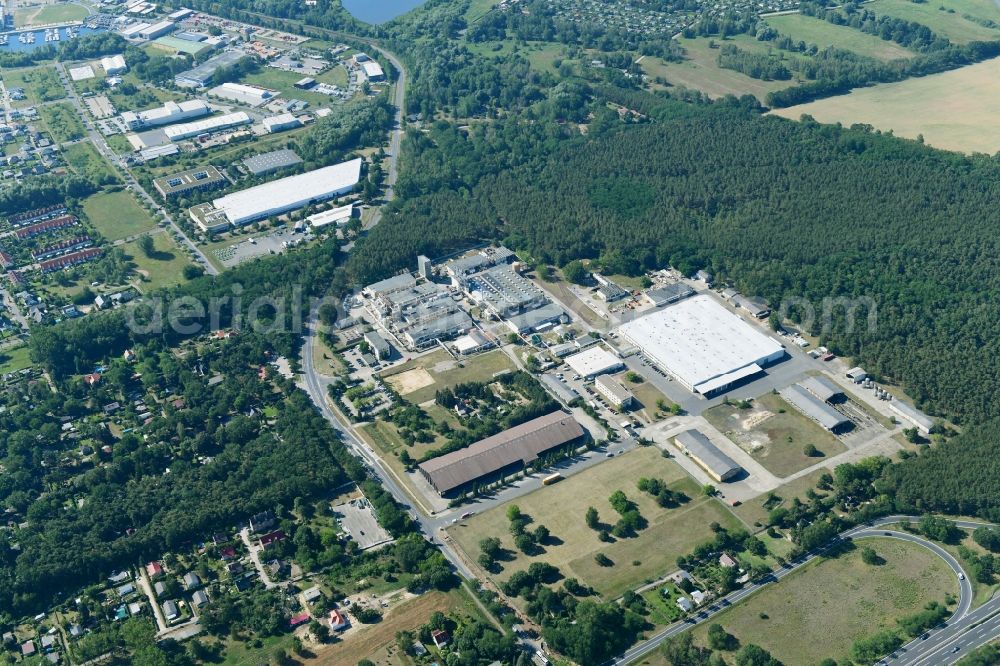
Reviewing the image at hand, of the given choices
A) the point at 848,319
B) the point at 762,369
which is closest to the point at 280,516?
the point at 762,369

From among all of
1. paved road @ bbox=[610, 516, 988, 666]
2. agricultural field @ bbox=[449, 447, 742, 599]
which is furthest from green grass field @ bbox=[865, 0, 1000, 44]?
agricultural field @ bbox=[449, 447, 742, 599]

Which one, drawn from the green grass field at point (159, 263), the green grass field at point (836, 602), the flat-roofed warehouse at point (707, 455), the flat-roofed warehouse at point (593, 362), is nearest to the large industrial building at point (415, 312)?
the flat-roofed warehouse at point (593, 362)

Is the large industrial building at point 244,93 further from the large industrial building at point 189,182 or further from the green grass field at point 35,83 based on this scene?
the large industrial building at point 189,182

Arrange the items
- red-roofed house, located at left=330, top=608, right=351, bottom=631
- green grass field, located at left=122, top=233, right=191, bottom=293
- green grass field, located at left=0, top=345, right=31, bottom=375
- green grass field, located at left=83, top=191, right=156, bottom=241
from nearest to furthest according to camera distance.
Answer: red-roofed house, located at left=330, top=608, right=351, bottom=631 < green grass field, located at left=0, top=345, right=31, bottom=375 < green grass field, located at left=122, top=233, right=191, bottom=293 < green grass field, located at left=83, top=191, right=156, bottom=241

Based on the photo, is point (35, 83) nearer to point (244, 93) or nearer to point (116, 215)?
point (244, 93)

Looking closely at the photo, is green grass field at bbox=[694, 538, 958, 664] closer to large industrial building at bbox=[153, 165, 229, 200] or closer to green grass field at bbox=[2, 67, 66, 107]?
large industrial building at bbox=[153, 165, 229, 200]
